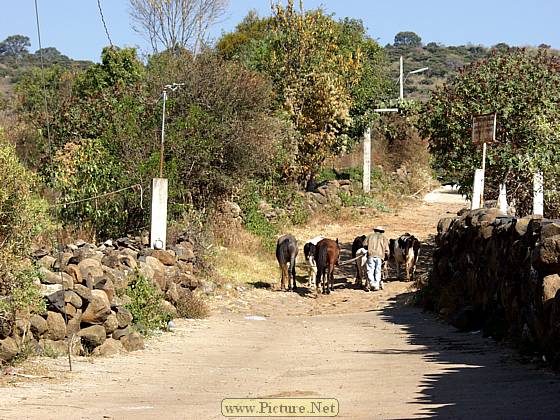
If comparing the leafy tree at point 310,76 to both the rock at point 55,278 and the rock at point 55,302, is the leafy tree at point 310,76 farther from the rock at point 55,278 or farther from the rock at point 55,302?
the rock at point 55,302

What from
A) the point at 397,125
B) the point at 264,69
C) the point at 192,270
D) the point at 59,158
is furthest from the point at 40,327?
the point at 397,125

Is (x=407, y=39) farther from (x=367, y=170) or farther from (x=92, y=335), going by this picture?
(x=92, y=335)

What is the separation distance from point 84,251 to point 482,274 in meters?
7.70

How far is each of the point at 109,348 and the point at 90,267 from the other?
7.89 ft

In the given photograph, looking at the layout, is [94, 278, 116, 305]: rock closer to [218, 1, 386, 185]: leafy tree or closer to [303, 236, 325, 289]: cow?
[303, 236, 325, 289]: cow

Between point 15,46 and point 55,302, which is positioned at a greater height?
point 15,46

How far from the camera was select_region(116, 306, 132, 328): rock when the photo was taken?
52.5 feet

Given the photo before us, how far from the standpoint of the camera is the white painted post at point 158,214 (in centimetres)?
2252

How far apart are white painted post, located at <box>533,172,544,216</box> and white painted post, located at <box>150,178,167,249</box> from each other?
340 inches

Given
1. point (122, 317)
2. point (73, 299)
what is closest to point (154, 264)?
point (122, 317)

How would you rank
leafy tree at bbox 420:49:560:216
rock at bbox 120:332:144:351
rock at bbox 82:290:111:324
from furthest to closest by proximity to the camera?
leafy tree at bbox 420:49:560:216, rock at bbox 120:332:144:351, rock at bbox 82:290:111:324

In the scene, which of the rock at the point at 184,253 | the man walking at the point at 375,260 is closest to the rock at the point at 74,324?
the rock at the point at 184,253

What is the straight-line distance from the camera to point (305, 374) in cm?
1292

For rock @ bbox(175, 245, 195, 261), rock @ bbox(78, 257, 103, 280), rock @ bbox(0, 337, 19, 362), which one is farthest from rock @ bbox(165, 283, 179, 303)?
rock @ bbox(0, 337, 19, 362)
